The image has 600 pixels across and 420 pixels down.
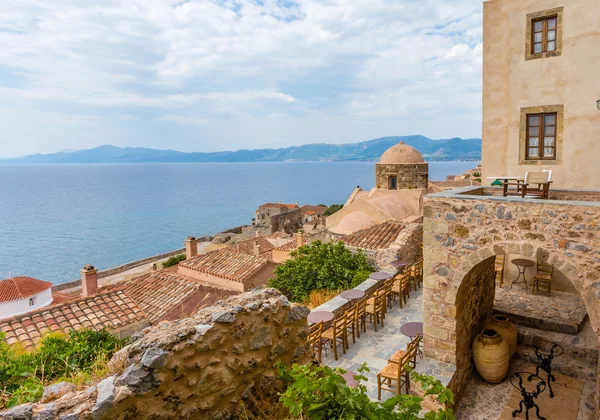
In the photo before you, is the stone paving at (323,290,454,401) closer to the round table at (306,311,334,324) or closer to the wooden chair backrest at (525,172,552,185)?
the round table at (306,311,334,324)

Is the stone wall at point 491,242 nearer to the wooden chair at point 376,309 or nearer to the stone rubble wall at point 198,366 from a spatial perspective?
the wooden chair at point 376,309

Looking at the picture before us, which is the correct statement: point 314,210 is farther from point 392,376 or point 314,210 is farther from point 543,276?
point 392,376

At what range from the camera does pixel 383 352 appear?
8.44 metres

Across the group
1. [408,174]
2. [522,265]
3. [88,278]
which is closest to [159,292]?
[88,278]

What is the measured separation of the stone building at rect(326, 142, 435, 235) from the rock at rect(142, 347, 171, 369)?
1802 cm

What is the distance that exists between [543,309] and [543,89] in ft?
21.3

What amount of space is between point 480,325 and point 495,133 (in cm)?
658

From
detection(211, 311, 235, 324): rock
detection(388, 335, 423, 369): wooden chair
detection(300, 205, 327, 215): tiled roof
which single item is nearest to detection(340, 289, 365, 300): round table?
detection(388, 335, 423, 369): wooden chair

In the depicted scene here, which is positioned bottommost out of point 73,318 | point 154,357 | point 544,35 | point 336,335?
point 73,318

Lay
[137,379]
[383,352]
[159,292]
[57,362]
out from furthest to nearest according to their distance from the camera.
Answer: [159,292], [383,352], [57,362], [137,379]

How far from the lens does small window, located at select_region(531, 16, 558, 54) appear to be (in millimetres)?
10945

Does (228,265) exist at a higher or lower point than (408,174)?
lower

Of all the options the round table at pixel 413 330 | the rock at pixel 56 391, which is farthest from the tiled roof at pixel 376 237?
the rock at pixel 56 391

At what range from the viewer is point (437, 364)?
23.7ft
